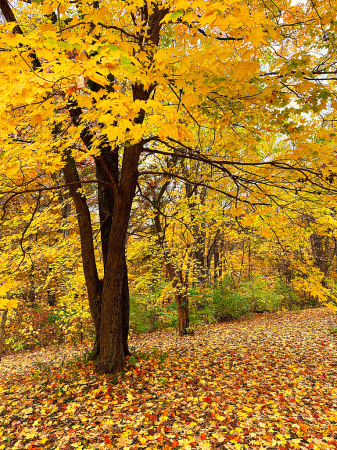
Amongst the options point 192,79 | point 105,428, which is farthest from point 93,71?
point 105,428

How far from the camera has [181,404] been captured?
11.1ft

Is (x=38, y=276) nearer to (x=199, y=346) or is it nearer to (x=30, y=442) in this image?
(x=199, y=346)

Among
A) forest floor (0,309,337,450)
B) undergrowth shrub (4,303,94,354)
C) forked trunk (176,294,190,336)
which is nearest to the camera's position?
forest floor (0,309,337,450)

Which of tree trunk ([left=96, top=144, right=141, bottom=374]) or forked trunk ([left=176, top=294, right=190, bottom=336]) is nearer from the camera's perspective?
tree trunk ([left=96, top=144, right=141, bottom=374])

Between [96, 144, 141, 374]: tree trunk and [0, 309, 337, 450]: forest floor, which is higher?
[96, 144, 141, 374]: tree trunk

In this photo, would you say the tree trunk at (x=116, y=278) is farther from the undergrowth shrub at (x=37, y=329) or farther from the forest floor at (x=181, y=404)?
the undergrowth shrub at (x=37, y=329)

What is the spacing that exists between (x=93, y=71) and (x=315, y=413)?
4.20 meters

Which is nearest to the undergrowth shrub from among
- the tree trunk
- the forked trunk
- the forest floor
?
the forked trunk

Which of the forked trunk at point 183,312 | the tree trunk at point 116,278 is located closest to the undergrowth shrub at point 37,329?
the forked trunk at point 183,312

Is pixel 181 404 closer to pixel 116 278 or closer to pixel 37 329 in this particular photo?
pixel 116 278

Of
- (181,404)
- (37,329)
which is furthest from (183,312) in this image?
(37,329)

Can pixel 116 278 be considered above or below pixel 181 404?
above

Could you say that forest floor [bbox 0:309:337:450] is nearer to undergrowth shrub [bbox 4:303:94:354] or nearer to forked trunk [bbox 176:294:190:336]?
forked trunk [bbox 176:294:190:336]

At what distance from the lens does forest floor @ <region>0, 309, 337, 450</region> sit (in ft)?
8.88
